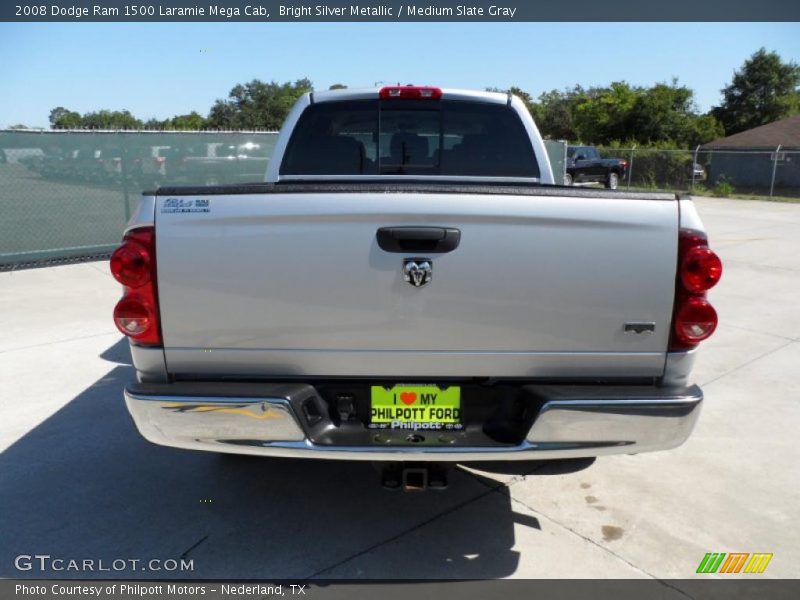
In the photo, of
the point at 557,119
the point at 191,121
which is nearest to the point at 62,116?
the point at 191,121

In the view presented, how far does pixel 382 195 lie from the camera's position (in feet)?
8.23

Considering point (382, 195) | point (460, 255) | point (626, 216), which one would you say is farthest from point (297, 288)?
point (626, 216)

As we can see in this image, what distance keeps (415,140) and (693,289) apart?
2.27m

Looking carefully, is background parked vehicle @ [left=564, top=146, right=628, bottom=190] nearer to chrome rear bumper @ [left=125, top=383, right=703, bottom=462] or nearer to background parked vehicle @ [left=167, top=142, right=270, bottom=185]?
background parked vehicle @ [left=167, top=142, right=270, bottom=185]

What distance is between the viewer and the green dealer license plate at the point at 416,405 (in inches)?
105

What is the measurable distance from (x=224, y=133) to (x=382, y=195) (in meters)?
9.72

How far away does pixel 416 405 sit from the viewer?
2674mm

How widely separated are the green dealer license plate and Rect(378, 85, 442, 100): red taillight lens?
217cm

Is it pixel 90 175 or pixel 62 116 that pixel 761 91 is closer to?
pixel 90 175

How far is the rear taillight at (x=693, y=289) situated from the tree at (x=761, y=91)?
197ft

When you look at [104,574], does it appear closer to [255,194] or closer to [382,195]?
[255,194]

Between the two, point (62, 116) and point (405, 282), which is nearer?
point (405, 282)

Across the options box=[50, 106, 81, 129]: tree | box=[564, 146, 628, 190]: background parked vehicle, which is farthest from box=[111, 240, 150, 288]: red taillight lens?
box=[50, 106, 81, 129]: tree

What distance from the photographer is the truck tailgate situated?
2.50 meters
